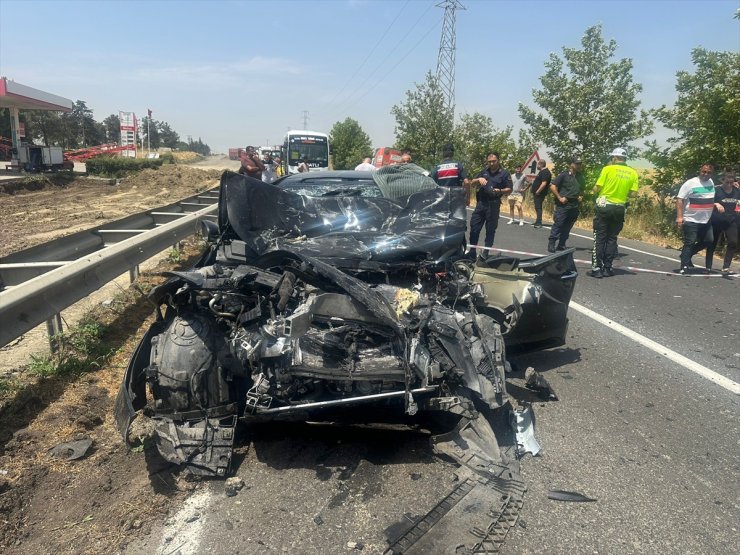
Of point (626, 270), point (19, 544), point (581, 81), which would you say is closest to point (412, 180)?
point (19, 544)

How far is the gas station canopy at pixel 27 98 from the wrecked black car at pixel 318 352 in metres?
30.1

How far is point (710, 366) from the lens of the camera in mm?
5043

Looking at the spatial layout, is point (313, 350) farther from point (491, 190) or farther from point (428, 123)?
point (428, 123)

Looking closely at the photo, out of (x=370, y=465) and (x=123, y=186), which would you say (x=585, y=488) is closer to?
(x=370, y=465)

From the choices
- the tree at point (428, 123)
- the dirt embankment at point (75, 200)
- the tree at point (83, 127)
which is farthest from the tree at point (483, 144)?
the tree at point (83, 127)

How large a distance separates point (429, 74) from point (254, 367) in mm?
34445

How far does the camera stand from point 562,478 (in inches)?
124

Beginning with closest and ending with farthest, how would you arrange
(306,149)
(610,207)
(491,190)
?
(610,207), (491,190), (306,149)

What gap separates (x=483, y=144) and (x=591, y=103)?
10.5m

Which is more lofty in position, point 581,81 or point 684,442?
point 581,81

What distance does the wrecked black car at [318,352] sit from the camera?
308 cm

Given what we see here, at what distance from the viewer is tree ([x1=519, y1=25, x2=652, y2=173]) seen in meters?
19.0

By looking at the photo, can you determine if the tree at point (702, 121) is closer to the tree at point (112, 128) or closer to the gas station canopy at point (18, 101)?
the gas station canopy at point (18, 101)

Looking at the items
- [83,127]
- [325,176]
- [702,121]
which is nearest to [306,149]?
[702,121]
